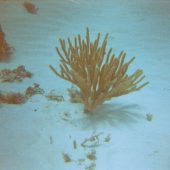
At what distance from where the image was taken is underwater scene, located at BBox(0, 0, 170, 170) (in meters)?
3.06

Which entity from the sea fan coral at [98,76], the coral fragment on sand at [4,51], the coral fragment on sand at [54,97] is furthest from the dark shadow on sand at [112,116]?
the coral fragment on sand at [4,51]

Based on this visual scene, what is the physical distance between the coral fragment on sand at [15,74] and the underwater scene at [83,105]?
1cm

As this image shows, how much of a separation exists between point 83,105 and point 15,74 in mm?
1244

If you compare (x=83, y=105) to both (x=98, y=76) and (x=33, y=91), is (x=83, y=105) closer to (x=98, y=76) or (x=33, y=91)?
(x=98, y=76)

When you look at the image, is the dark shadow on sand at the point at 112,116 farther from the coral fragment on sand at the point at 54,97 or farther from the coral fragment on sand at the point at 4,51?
the coral fragment on sand at the point at 4,51

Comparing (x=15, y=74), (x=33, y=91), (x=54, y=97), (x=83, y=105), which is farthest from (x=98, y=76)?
(x=15, y=74)

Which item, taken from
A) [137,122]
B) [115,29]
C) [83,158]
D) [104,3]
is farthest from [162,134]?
[104,3]

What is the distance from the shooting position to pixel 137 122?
3.59 meters

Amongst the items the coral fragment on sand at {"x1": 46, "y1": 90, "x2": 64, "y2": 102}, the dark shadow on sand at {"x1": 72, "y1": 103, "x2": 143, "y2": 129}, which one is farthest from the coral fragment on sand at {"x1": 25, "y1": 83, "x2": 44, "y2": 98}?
the dark shadow on sand at {"x1": 72, "y1": 103, "x2": 143, "y2": 129}

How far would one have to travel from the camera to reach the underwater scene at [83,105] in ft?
10.0

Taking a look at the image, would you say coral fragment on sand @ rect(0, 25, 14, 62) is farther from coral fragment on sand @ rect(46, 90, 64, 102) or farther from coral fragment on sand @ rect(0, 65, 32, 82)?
coral fragment on sand @ rect(46, 90, 64, 102)

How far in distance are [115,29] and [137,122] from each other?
3.12 metres

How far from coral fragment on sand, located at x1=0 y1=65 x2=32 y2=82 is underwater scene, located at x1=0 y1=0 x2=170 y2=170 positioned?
13mm

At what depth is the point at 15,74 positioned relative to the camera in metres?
4.44
